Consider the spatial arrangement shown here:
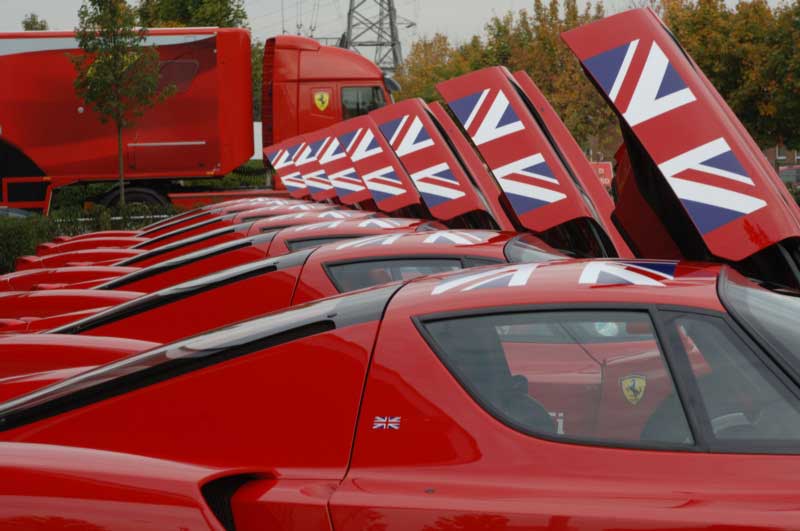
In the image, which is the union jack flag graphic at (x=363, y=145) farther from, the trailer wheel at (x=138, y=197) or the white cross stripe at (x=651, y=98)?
the trailer wheel at (x=138, y=197)

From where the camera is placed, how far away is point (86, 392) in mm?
2977

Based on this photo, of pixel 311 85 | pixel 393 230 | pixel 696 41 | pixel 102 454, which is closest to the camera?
pixel 102 454

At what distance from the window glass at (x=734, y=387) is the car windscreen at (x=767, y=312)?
0.06m

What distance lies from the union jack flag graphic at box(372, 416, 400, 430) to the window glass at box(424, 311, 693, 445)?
0.58 feet

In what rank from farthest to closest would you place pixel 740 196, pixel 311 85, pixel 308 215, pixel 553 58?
pixel 553 58
pixel 311 85
pixel 308 215
pixel 740 196

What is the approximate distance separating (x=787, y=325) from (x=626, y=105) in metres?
1.28

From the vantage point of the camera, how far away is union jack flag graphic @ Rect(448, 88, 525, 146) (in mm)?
5051

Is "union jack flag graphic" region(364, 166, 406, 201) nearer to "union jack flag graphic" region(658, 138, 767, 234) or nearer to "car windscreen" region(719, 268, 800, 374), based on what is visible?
"union jack flag graphic" region(658, 138, 767, 234)

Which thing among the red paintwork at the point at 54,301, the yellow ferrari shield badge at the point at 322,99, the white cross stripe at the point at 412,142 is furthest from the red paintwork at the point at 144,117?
the red paintwork at the point at 54,301

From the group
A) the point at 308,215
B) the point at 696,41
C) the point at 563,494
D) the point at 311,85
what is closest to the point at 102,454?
the point at 563,494

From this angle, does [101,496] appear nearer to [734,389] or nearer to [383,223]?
[734,389]

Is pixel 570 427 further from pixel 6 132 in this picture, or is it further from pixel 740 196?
pixel 6 132

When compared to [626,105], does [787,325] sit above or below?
below

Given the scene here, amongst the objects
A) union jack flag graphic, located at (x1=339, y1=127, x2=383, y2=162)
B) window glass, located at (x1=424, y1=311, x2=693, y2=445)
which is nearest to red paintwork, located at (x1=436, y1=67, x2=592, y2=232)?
window glass, located at (x1=424, y1=311, x2=693, y2=445)
